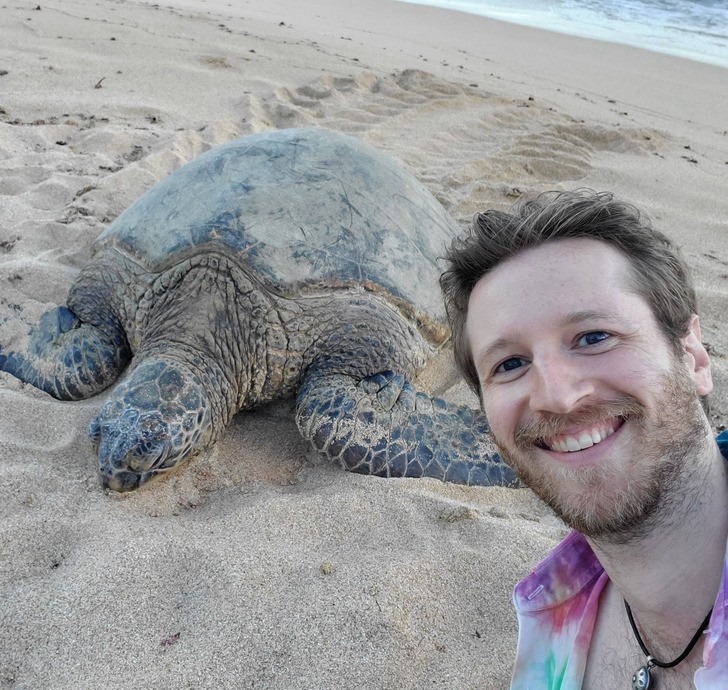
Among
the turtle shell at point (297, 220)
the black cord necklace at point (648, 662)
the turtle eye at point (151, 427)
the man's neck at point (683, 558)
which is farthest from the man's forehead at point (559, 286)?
the turtle shell at point (297, 220)

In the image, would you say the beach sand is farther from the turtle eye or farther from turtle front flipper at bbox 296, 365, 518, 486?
the turtle eye

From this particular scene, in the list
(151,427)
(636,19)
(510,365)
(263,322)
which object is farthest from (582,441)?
(636,19)

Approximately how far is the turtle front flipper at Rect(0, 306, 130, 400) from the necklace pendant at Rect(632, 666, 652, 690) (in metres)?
2.50

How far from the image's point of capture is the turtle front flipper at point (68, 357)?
10.2ft

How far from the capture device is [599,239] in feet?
5.24

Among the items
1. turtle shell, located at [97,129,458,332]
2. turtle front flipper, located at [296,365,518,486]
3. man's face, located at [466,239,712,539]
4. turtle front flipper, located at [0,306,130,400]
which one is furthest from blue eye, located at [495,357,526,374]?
turtle front flipper, located at [0,306,130,400]

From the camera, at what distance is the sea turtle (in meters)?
2.73

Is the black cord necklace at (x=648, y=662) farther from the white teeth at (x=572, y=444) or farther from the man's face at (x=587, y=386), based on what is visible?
the white teeth at (x=572, y=444)

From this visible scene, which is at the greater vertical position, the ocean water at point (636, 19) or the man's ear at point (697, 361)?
the man's ear at point (697, 361)

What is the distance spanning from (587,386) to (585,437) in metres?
0.10

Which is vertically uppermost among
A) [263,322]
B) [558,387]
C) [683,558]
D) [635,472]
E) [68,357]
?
[558,387]

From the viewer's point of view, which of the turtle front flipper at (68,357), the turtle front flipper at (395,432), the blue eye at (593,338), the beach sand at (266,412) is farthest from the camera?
the turtle front flipper at (68,357)

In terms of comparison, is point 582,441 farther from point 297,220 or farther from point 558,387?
point 297,220

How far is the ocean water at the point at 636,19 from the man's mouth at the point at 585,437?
10453 mm
